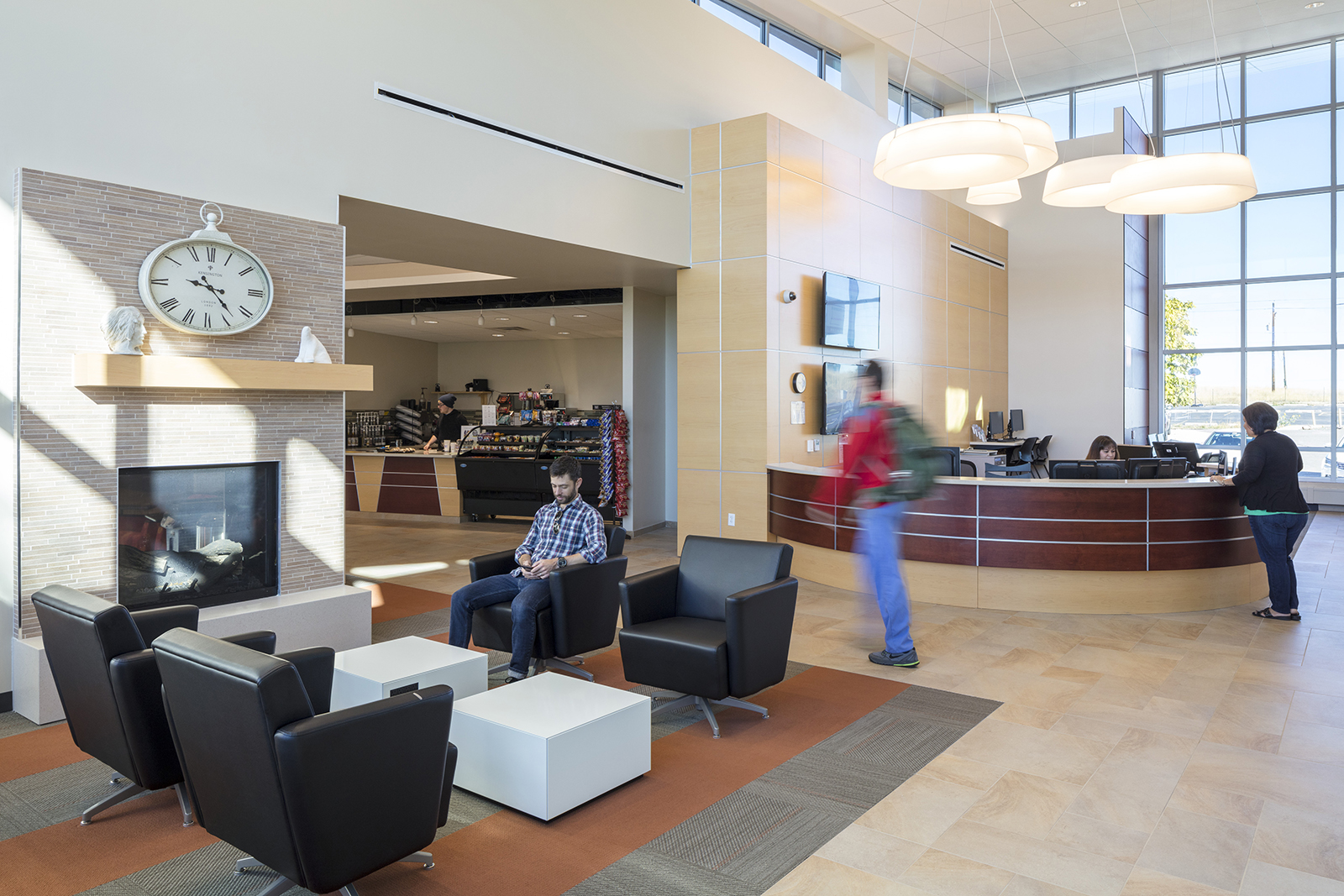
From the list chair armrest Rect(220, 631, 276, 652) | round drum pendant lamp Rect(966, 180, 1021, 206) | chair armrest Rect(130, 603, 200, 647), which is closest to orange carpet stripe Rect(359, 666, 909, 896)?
chair armrest Rect(220, 631, 276, 652)

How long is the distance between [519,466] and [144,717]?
7.98 meters

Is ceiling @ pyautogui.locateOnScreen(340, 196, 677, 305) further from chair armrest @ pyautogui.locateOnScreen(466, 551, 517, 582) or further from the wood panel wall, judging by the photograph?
chair armrest @ pyautogui.locateOnScreen(466, 551, 517, 582)

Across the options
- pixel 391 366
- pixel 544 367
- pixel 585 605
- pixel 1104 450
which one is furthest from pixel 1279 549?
pixel 391 366

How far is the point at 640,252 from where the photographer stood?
7.93 m

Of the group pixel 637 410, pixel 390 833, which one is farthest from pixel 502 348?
pixel 390 833

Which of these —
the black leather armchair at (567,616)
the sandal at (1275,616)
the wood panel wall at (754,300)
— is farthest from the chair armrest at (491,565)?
the sandal at (1275,616)

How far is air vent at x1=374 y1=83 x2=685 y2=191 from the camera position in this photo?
5797 mm

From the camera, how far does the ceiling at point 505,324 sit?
38.5 ft

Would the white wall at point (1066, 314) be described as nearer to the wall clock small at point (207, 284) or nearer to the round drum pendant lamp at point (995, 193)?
the round drum pendant lamp at point (995, 193)

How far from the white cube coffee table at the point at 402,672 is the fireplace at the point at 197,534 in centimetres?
135

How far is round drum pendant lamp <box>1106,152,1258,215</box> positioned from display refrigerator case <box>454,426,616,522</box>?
6373mm

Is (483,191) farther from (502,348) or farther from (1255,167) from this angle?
(1255,167)

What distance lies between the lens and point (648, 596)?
4480 millimetres

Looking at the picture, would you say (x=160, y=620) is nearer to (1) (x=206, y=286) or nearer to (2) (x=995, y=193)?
(1) (x=206, y=286)
